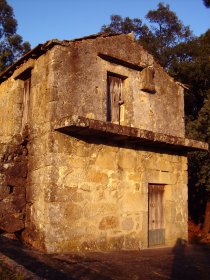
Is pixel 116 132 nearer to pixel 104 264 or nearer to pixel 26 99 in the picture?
pixel 104 264

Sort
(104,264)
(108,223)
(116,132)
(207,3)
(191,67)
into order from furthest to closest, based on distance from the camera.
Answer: (191,67), (207,3), (108,223), (116,132), (104,264)

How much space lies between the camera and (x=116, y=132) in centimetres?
715

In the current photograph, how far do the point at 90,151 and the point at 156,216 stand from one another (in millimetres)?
2649

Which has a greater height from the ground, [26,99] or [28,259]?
[26,99]

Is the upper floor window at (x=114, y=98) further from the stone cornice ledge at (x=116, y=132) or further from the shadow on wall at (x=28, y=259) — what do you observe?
the shadow on wall at (x=28, y=259)

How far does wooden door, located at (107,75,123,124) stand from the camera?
855 cm

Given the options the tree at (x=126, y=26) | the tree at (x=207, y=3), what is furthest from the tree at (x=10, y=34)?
the tree at (x=207, y=3)

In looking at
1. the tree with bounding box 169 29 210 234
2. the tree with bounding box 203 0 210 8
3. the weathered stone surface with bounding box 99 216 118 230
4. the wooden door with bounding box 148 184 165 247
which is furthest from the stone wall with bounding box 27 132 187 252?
the tree with bounding box 203 0 210 8

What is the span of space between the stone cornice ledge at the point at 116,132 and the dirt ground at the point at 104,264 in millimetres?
2379

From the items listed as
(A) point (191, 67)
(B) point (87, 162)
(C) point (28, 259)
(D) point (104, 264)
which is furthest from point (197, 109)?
(C) point (28, 259)

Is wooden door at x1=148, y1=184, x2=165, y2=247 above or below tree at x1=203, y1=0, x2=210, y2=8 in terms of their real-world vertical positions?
below

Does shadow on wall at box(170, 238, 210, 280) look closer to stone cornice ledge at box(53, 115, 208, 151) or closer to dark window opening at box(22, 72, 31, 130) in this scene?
stone cornice ledge at box(53, 115, 208, 151)

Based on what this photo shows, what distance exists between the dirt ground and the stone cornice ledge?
238cm

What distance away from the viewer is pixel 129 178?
816 cm
